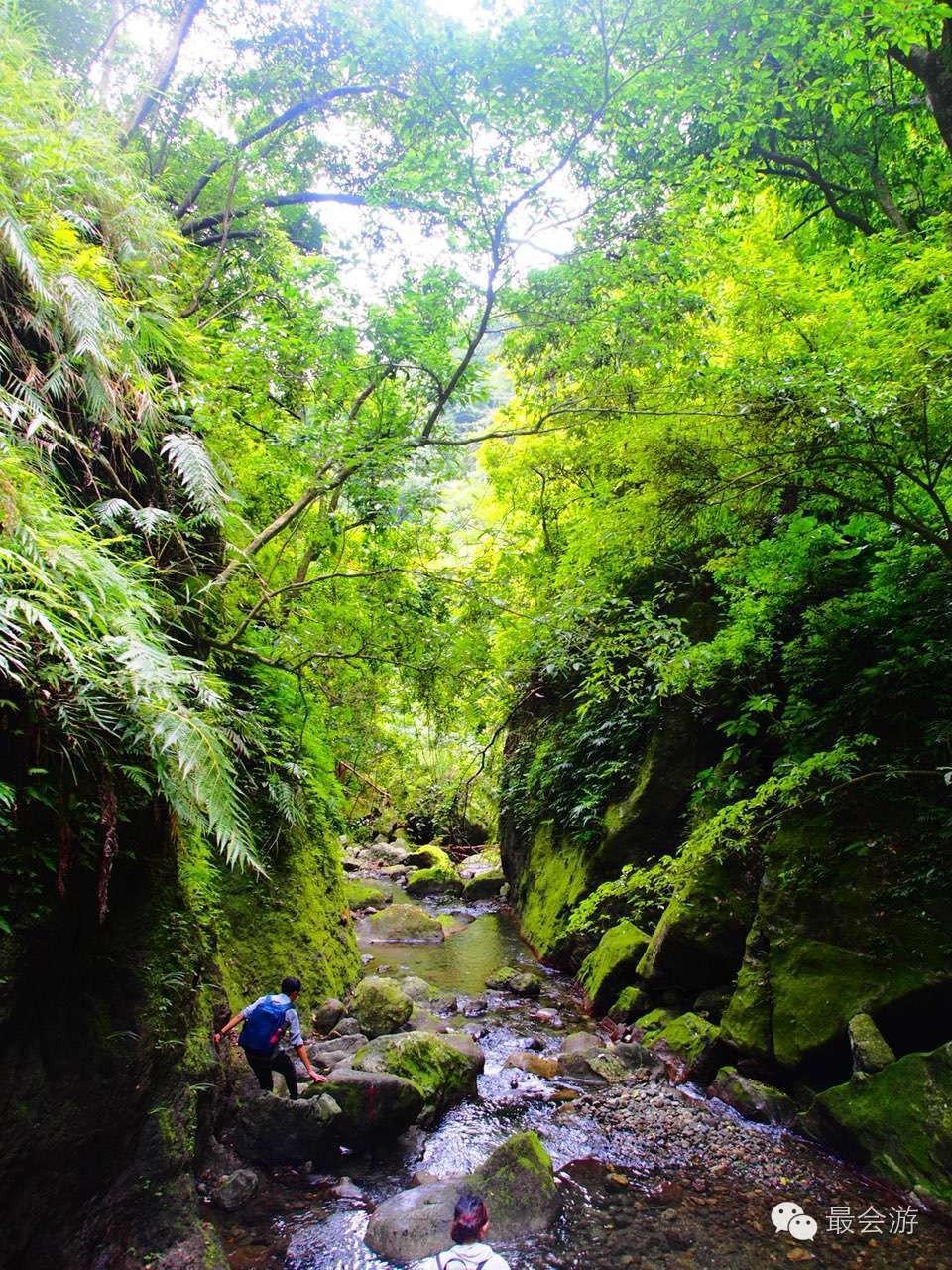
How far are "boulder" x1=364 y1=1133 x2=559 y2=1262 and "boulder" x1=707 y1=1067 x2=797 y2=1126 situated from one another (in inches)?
76.3

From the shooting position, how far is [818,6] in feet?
19.4

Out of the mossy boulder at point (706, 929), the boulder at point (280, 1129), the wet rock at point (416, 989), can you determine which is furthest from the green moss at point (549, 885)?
the boulder at point (280, 1129)

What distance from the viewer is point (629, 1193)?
4652mm

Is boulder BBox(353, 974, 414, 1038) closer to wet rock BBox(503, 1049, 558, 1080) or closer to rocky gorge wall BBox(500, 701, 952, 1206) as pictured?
wet rock BBox(503, 1049, 558, 1080)

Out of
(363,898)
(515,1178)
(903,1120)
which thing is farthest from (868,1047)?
(363,898)

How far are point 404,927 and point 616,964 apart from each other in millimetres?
5706

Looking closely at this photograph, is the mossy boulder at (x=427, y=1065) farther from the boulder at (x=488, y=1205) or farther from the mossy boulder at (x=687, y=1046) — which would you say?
the mossy boulder at (x=687, y=1046)

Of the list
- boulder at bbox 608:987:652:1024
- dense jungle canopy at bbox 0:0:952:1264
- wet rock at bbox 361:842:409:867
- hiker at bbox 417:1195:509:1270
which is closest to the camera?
hiker at bbox 417:1195:509:1270

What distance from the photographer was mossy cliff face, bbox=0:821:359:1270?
287 cm

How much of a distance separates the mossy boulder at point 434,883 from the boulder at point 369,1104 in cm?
1230

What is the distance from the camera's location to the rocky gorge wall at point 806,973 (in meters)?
4.47

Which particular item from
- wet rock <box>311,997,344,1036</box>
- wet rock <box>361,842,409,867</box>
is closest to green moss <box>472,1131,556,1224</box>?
wet rock <box>311,997,344,1036</box>

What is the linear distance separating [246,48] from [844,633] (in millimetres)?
10022

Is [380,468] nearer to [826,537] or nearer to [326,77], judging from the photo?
[826,537]
